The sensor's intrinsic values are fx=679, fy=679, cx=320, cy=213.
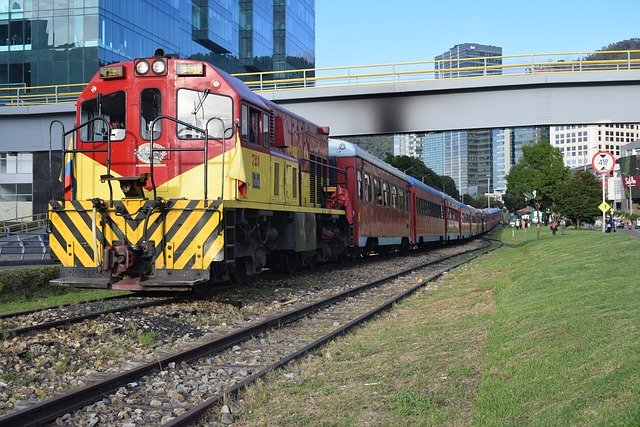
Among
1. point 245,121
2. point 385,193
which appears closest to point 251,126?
point 245,121

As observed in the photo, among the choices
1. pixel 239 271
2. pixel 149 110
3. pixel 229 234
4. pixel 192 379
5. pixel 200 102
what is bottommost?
pixel 192 379

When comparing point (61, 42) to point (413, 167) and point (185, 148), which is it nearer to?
point (185, 148)

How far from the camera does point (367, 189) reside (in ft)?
72.6

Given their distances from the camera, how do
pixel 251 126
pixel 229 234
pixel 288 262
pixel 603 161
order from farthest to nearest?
pixel 603 161 < pixel 288 262 < pixel 251 126 < pixel 229 234

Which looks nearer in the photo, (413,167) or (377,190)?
(377,190)

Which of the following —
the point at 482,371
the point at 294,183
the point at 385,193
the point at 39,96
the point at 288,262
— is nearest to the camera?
the point at 482,371

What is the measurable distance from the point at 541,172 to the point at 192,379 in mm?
55245

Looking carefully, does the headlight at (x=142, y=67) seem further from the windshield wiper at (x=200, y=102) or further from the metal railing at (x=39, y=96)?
the metal railing at (x=39, y=96)

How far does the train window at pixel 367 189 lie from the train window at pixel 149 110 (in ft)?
36.2

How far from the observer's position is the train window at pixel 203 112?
11.3 meters

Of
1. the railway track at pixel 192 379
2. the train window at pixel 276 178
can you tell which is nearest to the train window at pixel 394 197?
the train window at pixel 276 178

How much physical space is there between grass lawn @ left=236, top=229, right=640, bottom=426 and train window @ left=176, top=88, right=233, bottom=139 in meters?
4.11

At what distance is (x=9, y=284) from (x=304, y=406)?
36.4ft

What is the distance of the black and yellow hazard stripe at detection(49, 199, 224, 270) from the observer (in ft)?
→ 34.0
